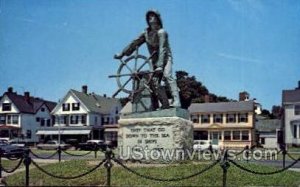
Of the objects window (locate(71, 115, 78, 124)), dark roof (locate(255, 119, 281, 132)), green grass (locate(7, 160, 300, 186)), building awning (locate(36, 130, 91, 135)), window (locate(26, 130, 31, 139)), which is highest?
window (locate(71, 115, 78, 124))

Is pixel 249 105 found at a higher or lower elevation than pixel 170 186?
higher

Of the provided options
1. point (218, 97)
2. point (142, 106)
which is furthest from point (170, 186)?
point (218, 97)

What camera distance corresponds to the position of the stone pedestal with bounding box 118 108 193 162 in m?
14.2

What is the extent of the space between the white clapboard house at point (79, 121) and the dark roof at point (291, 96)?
21.2 m

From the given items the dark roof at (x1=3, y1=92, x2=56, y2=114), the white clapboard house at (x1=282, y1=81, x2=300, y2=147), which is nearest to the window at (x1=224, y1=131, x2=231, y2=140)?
the white clapboard house at (x1=282, y1=81, x2=300, y2=147)

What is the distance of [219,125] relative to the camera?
56.9m

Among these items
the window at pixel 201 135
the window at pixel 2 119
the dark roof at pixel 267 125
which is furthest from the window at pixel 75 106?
the dark roof at pixel 267 125

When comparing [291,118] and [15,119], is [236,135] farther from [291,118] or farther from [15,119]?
[15,119]

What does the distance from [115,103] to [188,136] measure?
2074 inches

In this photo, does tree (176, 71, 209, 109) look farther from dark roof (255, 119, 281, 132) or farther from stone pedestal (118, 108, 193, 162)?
stone pedestal (118, 108, 193, 162)

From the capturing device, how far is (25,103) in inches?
2586

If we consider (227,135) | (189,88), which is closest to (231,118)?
(227,135)

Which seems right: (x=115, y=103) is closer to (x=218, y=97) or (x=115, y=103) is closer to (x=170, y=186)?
(x=218, y=97)

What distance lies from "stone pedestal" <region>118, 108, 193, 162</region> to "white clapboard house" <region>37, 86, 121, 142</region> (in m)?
45.2
